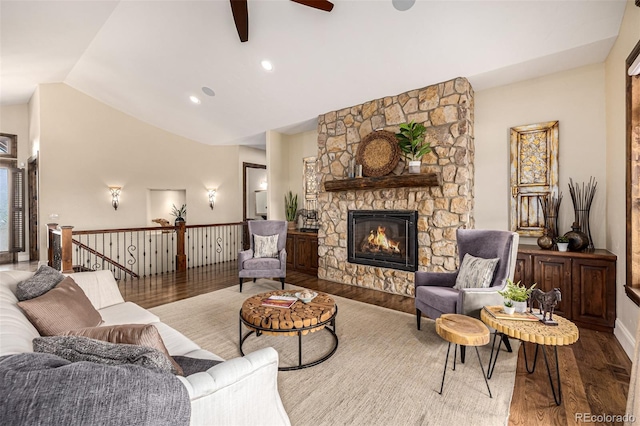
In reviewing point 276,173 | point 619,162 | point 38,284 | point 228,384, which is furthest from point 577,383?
point 276,173

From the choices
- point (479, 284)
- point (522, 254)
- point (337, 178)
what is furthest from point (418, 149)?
point (479, 284)

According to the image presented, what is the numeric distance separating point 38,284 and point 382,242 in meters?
3.93

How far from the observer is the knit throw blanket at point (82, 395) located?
0.70m

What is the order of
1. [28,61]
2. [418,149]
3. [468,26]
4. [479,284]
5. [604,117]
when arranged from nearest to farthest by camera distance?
[479,284] → [468,26] → [604,117] → [418,149] → [28,61]

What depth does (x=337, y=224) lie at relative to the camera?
5.22m

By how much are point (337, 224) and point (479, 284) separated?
2745mm

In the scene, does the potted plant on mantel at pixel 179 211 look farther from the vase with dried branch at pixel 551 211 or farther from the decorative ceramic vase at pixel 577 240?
the decorative ceramic vase at pixel 577 240

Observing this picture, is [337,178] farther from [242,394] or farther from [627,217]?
[242,394]

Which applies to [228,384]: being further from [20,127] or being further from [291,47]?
[20,127]

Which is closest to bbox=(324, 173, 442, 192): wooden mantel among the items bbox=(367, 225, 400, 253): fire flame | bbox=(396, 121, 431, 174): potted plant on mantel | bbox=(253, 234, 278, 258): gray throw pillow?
bbox=(396, 121, 431, 174): potted plant on mantel

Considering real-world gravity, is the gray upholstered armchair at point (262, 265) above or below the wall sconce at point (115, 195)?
below

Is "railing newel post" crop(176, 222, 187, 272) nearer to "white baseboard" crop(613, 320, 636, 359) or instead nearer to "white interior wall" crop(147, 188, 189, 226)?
"white interior wall" crop(147, 188, 189, 226)

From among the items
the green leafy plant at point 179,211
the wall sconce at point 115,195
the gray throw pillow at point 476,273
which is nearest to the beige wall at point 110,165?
the wall sconce at point 115,195

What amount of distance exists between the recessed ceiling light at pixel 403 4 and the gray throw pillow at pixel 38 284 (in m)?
3.85
